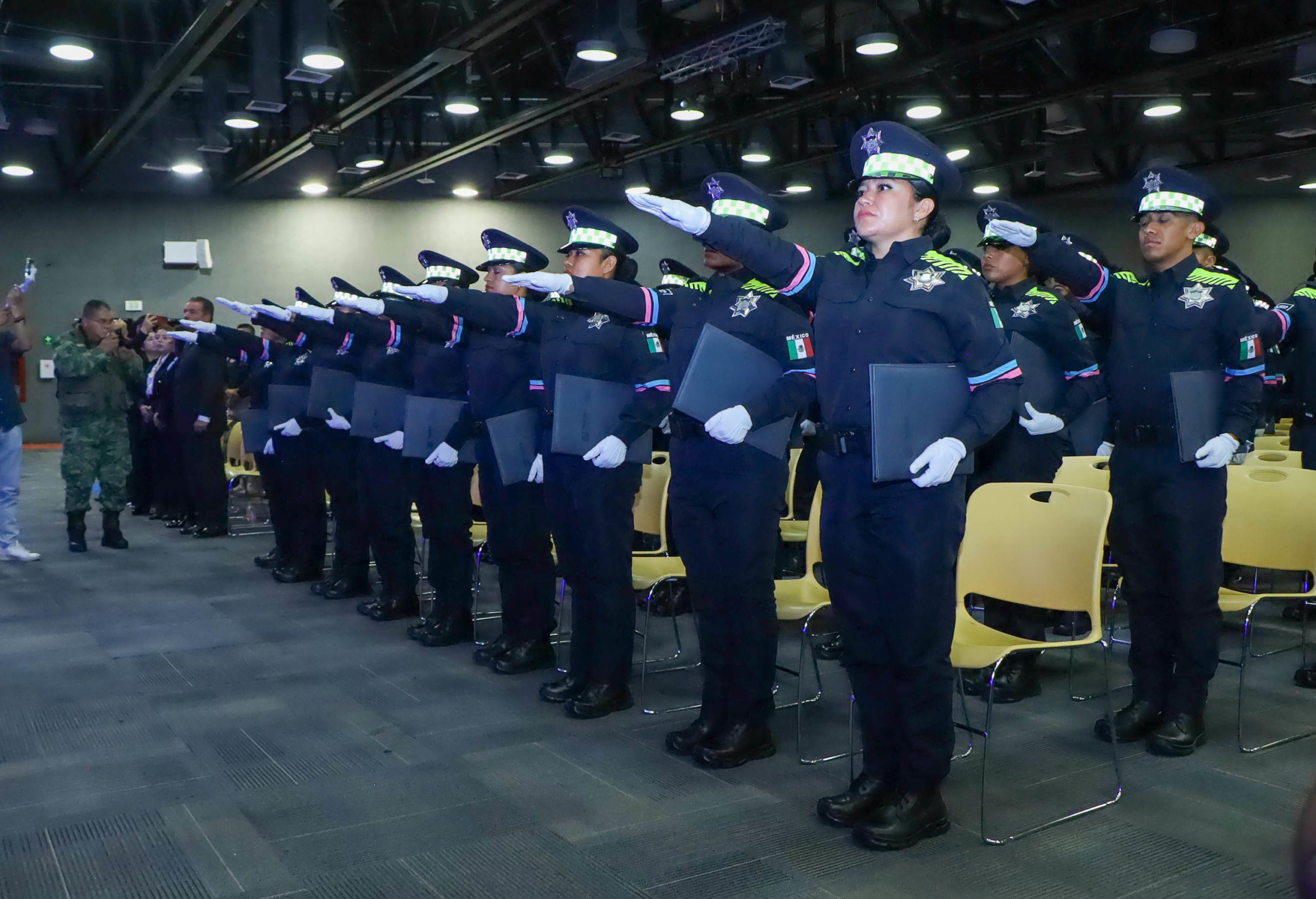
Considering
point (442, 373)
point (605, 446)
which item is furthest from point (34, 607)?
point (605, 446)

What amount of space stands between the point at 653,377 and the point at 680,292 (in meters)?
0.44

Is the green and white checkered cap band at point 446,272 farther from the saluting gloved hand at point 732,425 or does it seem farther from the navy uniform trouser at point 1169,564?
the navy uniform trouser at point 1169,564

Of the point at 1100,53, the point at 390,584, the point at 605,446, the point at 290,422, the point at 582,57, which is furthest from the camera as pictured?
the point at 1100,53

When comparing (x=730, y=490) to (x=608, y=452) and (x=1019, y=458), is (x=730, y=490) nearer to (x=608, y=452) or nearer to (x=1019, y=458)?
(x=608, y=452)

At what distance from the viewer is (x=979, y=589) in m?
3.48

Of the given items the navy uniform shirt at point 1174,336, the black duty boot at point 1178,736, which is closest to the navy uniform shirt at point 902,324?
the navy uniform shirt at point 1174,336

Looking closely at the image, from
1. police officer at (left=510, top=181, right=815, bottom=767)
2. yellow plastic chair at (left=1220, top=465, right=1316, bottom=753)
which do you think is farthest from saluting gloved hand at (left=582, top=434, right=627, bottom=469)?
yellow plastic chair at (left=1220, top=465, right=1316, bottom=753)

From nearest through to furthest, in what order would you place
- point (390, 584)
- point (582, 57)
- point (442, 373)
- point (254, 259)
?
point (442, 373)
point (390, 584)
point (582, 57)
point (254, 259)

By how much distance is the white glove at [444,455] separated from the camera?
4.81 m

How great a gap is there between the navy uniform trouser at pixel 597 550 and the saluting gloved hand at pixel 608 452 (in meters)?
0.09

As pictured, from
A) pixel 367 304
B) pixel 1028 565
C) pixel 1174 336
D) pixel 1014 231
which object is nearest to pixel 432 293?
pixel 367 304

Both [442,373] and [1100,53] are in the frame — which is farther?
[1100,53]

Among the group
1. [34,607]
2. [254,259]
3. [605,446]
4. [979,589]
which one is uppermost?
[254,259]

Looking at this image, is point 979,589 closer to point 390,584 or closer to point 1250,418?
point 1250,418
